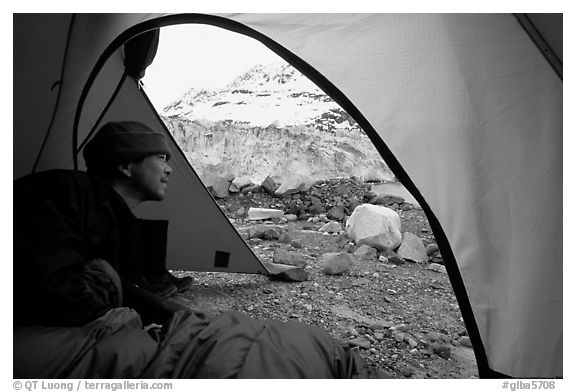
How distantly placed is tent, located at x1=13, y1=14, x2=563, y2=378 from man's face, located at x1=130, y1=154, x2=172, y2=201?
1.47ft

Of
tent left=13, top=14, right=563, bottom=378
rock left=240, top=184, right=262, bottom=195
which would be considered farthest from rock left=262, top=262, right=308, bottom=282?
rock left=240, top=184, right=262, bottom=195

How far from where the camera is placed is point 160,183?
1365 mm

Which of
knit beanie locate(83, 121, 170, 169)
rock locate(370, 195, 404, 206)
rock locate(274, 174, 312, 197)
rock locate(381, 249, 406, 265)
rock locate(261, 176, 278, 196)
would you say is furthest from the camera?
rock locate(261, 176, 278, 196)

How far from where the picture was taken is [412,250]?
2.99m

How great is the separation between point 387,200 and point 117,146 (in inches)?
191

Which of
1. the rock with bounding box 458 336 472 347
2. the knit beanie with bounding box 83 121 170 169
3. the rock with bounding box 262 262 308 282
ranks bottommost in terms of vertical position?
the rock with bounding box 458 336 472 347

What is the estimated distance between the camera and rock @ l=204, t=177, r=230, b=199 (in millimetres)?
6209

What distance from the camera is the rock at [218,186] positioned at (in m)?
6.21

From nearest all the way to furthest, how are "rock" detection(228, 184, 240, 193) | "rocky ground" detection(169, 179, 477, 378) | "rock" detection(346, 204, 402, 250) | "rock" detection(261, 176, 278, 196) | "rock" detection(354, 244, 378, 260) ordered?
"rocky ground" detection(169, 179, 477, 378) < "rock" detection(354, 244, 378, 260) < "rock" detection(346, 204, 402, 250) < "rock" detection(261, 176, 278, 196) < "rock" detection(228, 184, 240, 193)

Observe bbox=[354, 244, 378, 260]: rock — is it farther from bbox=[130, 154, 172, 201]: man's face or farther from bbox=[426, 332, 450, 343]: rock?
bbox=[130, 154, 172, 201]: man's face

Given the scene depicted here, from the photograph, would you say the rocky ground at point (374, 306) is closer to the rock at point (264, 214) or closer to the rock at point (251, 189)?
the rock at point (264, 214)

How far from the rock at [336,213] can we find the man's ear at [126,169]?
388cm

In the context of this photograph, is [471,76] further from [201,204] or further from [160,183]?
[201,204]

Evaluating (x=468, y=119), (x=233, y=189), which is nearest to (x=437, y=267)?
(x=468, y=119)
